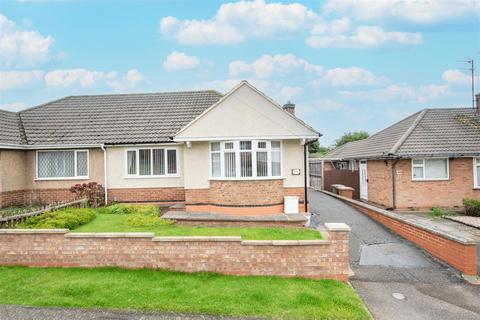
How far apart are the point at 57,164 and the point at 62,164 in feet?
0.85

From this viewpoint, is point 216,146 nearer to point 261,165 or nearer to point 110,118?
point 261,165

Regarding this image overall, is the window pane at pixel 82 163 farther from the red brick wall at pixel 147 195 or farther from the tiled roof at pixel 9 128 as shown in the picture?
the tiled roof at pixel 9 128

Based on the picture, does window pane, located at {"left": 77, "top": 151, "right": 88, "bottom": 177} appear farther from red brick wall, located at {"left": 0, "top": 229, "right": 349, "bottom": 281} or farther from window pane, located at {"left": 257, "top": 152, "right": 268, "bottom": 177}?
window pane, located at {"left": 257, "top": 152, "right": 268, "bottom": 177}

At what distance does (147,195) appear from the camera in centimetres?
1532

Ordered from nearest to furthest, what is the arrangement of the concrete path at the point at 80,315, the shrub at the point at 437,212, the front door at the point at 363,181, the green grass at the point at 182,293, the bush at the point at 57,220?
the concrete path at the point at 80,315, the green grass at the point at 182,293, the bush at the point at 57,220, the shrub at the point at 437,212, the front door at the point at 363,181

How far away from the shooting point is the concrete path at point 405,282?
602 centimetres

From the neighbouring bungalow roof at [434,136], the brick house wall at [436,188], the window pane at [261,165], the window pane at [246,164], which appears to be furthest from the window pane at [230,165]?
the brick house wall at [436,188]

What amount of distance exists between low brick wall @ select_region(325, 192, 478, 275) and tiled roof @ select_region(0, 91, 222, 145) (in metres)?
10.7

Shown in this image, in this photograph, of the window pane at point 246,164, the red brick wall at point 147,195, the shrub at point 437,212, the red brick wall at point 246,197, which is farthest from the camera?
the red brick wall at point 147,195

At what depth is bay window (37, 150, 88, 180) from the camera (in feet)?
51.3

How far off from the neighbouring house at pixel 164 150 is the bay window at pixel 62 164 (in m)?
0.05

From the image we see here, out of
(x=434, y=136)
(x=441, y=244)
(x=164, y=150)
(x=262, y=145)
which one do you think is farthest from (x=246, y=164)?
(x=434, y=136)

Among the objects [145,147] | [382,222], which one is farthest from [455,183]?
[145,147]

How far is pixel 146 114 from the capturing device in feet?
57.7
